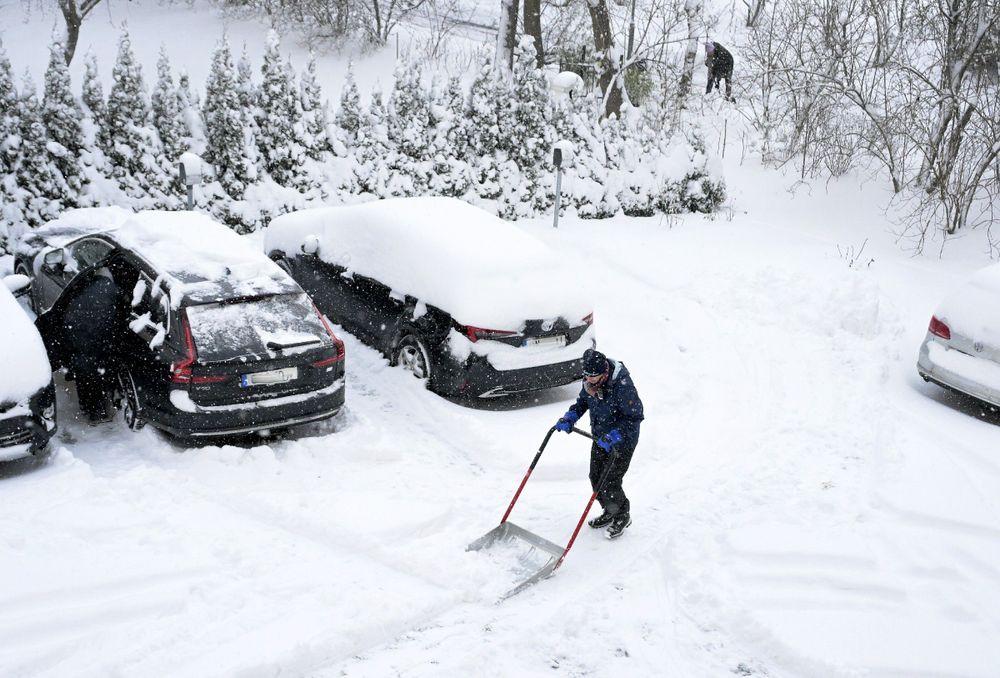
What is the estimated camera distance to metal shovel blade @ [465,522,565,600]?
5266 millimetres

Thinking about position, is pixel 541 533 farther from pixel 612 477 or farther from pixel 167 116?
pixel 167 116

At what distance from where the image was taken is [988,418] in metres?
8.17

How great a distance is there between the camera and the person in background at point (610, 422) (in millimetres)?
5438

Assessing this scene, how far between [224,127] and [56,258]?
5.18m

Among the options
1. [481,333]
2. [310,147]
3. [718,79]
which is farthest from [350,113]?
[718,79]

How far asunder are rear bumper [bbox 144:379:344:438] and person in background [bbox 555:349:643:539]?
7.84 feet

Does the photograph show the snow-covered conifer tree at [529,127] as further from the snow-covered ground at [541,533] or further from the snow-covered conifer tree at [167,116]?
the snow-covered conifer tree at [167,116]

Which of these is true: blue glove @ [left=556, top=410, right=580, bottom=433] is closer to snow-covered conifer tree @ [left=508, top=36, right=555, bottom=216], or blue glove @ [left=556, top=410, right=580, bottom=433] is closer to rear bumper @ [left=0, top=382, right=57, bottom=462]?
rear bumper @ [left=0, top=382, right=57, bottom=462]

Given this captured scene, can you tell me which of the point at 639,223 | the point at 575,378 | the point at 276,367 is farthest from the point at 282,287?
the point at 639,223

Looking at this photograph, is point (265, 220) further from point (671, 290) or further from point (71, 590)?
point (71, 590)

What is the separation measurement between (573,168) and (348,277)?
7.09 metres

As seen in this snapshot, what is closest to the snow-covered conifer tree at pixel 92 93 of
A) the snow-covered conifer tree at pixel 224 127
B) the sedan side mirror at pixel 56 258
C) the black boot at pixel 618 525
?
the snow-covered conifer tree at pixel 224 127

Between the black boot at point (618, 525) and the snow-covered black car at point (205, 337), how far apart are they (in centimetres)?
272

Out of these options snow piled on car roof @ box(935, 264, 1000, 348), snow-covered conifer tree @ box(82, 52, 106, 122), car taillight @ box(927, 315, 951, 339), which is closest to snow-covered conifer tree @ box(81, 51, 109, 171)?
snow-covered conifer tree @ box(82, 52, 106, 122)
